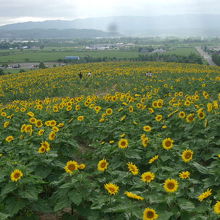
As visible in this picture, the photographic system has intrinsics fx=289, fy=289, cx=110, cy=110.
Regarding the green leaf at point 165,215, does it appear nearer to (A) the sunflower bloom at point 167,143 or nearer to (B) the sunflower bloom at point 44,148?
(A) the sunflower bloom at point 167,143

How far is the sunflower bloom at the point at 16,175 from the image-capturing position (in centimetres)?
414

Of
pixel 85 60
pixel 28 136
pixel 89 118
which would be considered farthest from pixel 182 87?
pixel 85 60

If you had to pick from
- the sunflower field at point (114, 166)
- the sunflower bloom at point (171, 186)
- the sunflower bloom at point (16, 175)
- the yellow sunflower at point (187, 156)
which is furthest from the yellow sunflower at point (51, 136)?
the sunflower bloom at point (171, 186)

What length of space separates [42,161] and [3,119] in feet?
15.7

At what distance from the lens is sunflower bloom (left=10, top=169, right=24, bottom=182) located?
4.14 meters

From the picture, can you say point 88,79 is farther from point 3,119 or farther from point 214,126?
point 214,126

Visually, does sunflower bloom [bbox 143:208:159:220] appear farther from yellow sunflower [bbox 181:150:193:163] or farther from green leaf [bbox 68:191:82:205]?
yellow sunflower [bbox 181:150:193:163]

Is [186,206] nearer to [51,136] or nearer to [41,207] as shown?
[41,207]

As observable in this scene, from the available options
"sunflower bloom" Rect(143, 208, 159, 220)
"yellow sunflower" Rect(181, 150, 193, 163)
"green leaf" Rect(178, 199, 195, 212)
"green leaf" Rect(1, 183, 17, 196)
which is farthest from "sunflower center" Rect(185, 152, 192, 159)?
"green leaf" Rect(1, 183, 17, 196)

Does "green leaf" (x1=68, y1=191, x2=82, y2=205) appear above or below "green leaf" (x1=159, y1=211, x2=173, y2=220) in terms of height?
below

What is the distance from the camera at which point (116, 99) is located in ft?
36.3

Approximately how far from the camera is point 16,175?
421cm

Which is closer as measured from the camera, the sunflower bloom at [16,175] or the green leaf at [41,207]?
the sunflower bloom at [16,175]

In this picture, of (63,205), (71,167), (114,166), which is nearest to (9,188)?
(63,205)
